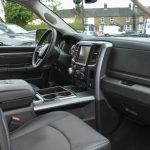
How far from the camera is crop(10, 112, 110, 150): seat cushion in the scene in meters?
1.77

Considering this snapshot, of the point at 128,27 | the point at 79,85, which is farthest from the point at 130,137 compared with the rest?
the point at 128,27

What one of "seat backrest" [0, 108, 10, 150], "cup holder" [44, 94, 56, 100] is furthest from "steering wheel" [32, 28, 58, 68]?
"seat backrest" [0, 108, 10, 150]

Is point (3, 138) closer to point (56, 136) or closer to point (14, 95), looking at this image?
point (56, 136)

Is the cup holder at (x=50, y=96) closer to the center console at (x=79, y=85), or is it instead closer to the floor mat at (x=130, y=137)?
the center console at (x=79, y=85)

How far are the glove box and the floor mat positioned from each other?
84 cm

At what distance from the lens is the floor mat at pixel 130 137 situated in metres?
2.64

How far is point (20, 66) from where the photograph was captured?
3.45m

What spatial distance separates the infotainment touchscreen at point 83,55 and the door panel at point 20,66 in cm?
75

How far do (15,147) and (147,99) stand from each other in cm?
85

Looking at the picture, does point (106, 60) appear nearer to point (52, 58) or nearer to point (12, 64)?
point (52, 58)

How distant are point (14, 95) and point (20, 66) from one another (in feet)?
4.36

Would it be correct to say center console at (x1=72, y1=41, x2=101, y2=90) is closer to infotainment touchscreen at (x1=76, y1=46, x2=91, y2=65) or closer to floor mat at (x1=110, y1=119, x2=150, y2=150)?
infotainment touchscreen at (x1=76, y1=46, x2=91, y2=65)

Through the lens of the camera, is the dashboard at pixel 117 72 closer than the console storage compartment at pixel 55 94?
Yes

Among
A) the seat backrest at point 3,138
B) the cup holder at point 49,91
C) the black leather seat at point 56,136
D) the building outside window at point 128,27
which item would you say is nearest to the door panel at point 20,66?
the cup holder at point 49,91
